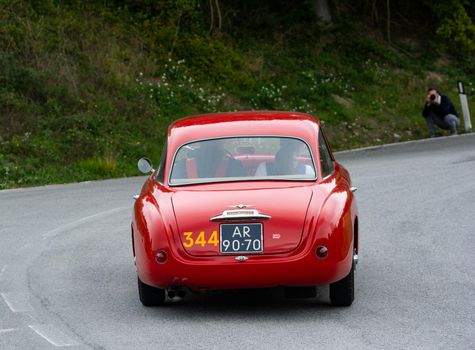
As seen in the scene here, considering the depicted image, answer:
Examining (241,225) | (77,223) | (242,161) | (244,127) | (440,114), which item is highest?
(244,127)

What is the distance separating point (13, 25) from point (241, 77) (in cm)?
589

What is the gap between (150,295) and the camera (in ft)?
31.9

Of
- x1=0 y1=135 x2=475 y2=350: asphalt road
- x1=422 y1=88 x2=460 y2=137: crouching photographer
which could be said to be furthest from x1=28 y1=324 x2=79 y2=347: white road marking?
x1=422 y1=88 x2=460 y2=137: crouching photographer

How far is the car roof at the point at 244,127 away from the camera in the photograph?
1045 centimetres

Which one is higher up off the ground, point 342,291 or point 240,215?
point 240,215

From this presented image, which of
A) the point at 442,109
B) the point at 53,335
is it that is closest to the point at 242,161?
the point at 53,335

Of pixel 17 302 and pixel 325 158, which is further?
pixel 325 158

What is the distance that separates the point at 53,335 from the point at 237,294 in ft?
6.51

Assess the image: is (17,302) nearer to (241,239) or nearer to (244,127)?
(241,239)

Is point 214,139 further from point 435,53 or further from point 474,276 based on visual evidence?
point 435,53

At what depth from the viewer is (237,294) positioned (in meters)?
10.2

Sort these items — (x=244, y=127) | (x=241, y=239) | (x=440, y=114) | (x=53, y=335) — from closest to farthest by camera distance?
1. (x=53, y=335)
2. (x=241, y=239)
3. (x=244, y=127)
4. (x=440, y=114)

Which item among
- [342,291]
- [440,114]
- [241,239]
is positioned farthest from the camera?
[440,114]

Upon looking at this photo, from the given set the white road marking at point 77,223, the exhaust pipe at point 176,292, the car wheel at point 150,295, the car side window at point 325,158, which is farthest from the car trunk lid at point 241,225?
the white road marking at point 77,223
